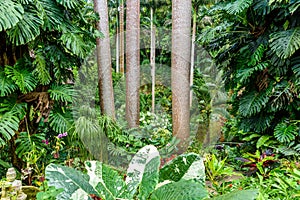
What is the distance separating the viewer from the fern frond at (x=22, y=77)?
68.4 inches

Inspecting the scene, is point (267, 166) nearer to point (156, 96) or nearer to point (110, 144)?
point (110, 144)

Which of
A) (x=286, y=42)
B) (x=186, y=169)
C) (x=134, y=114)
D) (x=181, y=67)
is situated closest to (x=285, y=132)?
(x=286, y=42)

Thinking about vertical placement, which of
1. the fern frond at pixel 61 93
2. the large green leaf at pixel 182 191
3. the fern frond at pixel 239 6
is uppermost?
the fern frond at pixel 239 6

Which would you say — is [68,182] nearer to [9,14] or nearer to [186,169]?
[186,169]

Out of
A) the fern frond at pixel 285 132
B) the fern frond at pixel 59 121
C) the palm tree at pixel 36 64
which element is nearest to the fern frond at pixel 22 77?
the palm tree at pixel 36 64

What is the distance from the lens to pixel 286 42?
2.13 metres

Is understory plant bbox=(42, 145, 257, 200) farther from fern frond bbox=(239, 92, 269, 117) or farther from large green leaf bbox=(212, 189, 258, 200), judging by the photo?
fern frond bbox=(239, 92, 269, 117)

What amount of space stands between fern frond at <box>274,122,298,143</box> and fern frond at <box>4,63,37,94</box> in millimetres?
2203

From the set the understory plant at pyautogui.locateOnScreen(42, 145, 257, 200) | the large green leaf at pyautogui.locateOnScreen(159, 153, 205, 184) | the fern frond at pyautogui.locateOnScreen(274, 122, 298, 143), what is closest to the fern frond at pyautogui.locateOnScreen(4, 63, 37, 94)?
the understory plant at pyautogui.locateOnScreen(42, 145, 257, 200)

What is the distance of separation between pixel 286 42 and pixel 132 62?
2.15 meters

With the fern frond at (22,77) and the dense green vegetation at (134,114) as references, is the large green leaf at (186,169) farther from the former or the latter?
the fern frond at (22,77)

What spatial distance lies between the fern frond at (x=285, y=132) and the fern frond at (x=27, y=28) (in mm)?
2262

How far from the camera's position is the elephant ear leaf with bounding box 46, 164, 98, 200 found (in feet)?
2.44

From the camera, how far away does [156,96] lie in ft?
19.1
